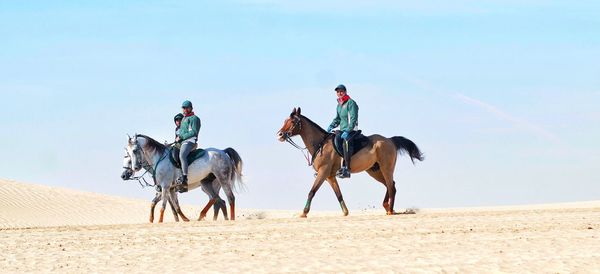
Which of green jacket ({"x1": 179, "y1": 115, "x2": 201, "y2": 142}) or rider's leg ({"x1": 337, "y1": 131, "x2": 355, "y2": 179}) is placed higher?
green jacket ({"x1": 179, "y1": 115, "x2": 201, "y2": 142})

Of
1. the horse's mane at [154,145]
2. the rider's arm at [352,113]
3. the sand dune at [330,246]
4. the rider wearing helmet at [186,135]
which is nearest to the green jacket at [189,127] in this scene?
the rider wearing helmet at [186,135]

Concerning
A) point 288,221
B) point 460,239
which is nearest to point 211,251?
point 460,239

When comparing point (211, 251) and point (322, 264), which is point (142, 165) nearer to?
point (211, 251)

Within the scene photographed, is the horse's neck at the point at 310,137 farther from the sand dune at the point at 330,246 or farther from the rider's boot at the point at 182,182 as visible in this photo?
the rider's boot at the point at 182,182

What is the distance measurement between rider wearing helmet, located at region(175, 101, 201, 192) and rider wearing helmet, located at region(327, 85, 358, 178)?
3062mm

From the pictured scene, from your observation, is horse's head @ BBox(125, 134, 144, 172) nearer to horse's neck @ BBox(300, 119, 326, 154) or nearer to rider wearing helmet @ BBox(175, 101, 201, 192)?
rider wearing helmet @ BBox(175, 101, 201, 192)

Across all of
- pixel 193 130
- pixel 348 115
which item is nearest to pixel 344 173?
pixel 348 115

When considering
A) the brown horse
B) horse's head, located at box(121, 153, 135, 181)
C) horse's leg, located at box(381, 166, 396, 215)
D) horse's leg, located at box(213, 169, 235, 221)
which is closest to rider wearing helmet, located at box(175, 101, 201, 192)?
horse's leg, located at box(213, 169, 235, 221)

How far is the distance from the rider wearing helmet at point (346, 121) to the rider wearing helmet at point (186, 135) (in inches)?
121

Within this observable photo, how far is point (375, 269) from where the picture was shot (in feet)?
42.1

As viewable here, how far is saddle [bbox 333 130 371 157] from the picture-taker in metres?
22.1

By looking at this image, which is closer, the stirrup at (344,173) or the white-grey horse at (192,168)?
the stirrup at (344,173)

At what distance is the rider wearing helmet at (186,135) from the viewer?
22594 millimetres

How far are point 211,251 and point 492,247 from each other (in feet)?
13.2
